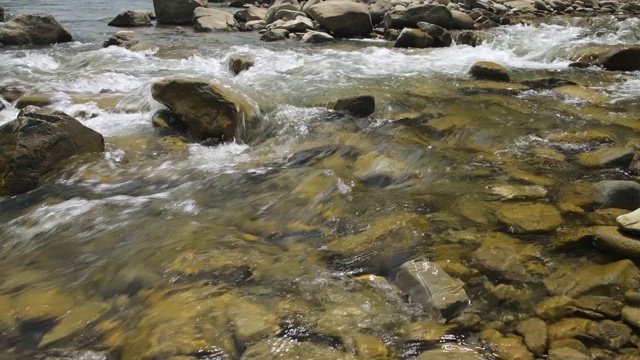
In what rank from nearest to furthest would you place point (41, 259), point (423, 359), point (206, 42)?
1. point (423, 359)
2. point (41, 259)
3. point (206, 42)

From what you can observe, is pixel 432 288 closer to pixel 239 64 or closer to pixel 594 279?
pixel 594 279

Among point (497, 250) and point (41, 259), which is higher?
point (497, 250)

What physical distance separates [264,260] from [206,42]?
9646 mm

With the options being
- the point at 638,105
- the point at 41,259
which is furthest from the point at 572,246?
the point at 638,105

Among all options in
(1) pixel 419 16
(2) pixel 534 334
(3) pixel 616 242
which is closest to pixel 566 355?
(2) pixel 534 334

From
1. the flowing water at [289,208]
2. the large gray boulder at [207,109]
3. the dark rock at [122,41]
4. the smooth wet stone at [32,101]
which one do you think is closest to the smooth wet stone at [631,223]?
the flowing water at [289,208]

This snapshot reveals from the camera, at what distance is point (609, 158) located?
4.31 metres

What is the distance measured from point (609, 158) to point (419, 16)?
9273 mm

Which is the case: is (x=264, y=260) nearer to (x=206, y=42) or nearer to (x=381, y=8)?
(x=206, y=42)

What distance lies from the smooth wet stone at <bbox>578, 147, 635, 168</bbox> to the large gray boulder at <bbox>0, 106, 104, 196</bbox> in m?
4.90

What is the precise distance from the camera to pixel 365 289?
109 inches

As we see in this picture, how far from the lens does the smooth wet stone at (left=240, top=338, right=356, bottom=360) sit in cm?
223

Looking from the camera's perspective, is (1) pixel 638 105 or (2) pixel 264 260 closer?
(2) pixel 264 260

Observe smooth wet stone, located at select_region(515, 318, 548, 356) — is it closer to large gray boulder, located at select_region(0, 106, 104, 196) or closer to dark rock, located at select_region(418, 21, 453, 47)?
large gray boulder, located at select_region(0, 106, 104, 196)
